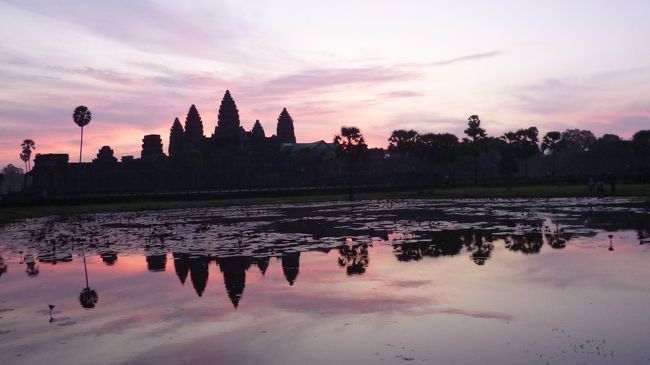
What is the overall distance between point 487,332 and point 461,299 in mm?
2756

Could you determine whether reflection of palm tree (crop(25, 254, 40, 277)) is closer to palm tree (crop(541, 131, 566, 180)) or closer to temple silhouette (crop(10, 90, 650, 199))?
temple silhouette (crop(10, 90, 650, 199))

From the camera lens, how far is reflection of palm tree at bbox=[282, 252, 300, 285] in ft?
56.6

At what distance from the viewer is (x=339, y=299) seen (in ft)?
46.2

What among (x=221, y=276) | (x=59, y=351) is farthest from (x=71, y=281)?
(x=59, y=351)

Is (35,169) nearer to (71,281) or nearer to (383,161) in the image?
(383,161)

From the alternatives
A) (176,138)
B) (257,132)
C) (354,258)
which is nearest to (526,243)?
(354,258)

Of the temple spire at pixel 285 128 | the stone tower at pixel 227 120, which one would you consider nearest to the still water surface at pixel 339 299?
the stone tower at pixel 227 120

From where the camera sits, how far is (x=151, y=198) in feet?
220

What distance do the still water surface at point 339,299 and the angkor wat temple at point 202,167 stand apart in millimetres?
77010

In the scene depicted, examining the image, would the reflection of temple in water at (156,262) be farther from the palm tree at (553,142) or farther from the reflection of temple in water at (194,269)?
the palm tree at (553,142)

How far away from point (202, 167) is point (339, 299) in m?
102

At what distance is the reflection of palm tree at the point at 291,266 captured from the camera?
56.6 feet

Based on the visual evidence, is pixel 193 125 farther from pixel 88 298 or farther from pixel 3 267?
pixel 88 298

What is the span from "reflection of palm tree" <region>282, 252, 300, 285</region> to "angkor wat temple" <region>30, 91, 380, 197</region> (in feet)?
255
